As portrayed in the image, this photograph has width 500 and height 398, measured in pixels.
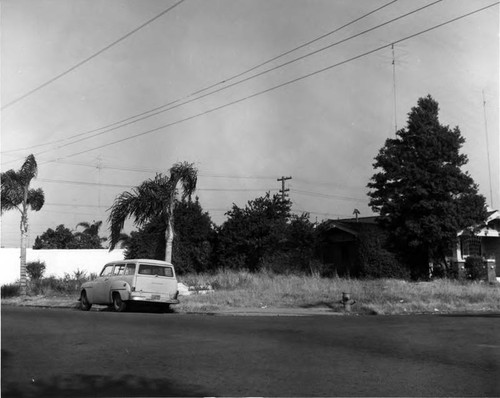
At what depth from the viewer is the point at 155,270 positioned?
18844 millimetres

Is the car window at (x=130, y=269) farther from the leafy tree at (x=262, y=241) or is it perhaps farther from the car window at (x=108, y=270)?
the leafy tree at (x=262, y=241)

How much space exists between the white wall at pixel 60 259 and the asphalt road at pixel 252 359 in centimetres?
3418

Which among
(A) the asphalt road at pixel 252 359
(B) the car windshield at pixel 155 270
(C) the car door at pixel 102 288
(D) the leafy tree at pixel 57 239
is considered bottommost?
(A) the asphalt road at pixel 252 359

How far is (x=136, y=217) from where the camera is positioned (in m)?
26.6

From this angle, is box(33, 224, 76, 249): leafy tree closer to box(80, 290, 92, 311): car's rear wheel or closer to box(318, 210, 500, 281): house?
box(318, 210, 500, 281): house

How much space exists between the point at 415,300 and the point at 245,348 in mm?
10737

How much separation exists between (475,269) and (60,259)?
31913mm

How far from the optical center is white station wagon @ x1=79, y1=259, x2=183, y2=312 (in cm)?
1806

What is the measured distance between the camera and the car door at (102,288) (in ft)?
61.8

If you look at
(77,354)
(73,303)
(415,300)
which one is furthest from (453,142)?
(77,354)

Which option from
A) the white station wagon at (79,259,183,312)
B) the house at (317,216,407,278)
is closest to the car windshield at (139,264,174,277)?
the white station wagon at (79,259,183,312)

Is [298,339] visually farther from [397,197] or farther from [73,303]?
[397,197]

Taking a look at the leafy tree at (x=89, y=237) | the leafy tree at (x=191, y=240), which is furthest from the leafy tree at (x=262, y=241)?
the leafy tree at (x=89, y=237)

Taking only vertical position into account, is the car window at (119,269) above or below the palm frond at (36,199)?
below
